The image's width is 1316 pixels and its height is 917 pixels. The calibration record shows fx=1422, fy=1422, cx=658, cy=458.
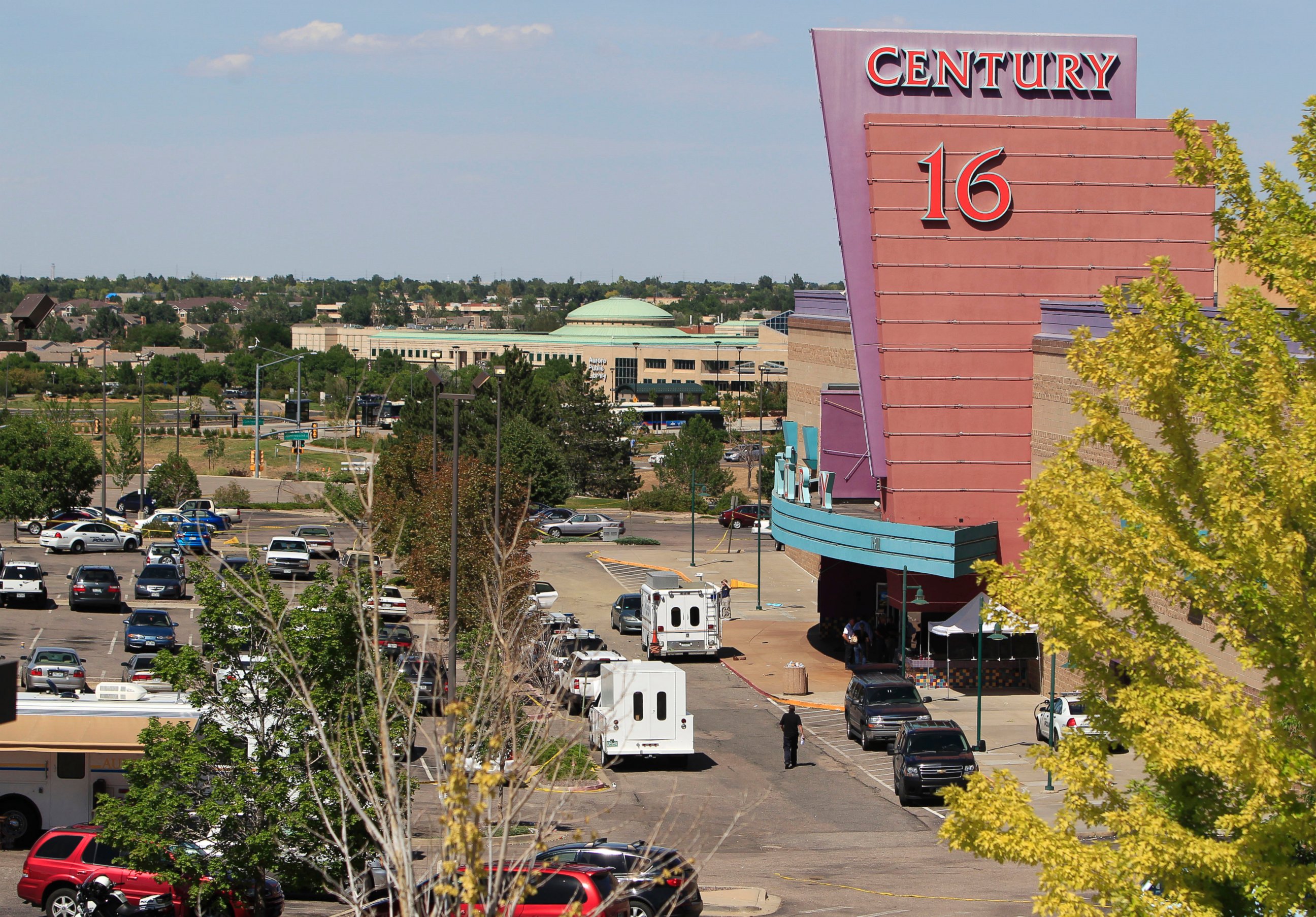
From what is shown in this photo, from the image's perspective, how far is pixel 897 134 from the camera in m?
41.2

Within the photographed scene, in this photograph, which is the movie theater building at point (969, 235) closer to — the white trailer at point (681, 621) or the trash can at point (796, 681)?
the trash can at point (796, 681)

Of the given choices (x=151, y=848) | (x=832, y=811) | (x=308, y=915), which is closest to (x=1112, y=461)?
(x=832, y=811)

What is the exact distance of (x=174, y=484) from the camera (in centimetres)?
7656

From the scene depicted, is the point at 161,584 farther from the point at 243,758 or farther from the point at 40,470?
the point at 243,758

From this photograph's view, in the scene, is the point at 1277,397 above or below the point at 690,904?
above

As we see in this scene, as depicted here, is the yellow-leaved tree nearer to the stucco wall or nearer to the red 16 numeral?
the red 16 numeral

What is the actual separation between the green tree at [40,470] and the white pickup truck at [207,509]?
4.47 m

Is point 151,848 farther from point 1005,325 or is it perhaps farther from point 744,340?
point 744,340

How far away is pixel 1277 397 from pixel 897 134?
99.1 ft

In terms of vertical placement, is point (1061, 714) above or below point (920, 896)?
above

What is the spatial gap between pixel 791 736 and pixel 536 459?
45.1 meters

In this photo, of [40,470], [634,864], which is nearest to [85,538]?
[40,470]

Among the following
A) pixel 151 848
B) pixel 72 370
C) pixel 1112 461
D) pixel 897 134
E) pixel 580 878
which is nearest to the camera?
pixel 151 848

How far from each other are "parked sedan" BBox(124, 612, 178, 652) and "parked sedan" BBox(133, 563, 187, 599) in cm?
781
